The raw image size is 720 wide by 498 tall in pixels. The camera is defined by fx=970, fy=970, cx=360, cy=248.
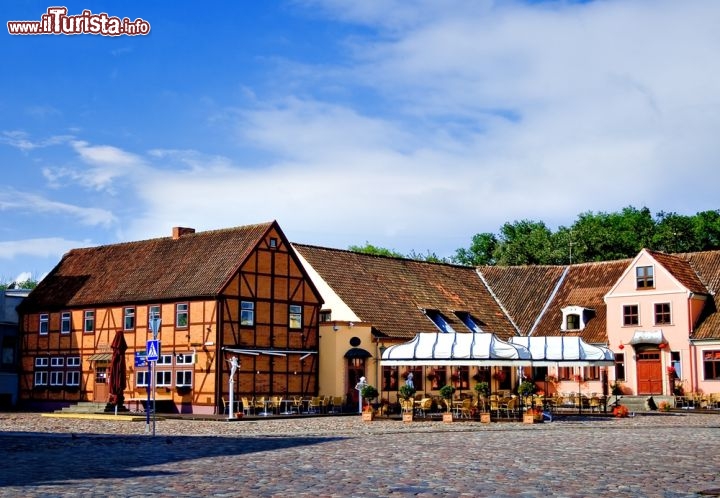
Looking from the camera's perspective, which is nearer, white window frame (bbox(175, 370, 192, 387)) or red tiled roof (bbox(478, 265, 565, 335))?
white window frame (bbox(175, 370, 192, 387))

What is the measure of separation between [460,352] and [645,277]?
1785 cm

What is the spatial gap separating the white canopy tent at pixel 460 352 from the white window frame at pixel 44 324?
20.0 meters

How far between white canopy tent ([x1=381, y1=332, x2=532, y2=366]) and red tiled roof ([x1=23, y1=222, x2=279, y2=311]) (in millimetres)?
9022

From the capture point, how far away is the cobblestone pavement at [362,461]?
14.2 m

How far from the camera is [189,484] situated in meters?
14.7

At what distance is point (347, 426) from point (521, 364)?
858 cm

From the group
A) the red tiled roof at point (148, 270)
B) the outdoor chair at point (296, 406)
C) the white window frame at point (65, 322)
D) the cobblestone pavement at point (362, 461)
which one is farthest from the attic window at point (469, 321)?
the cobblestone pavement at point (362, 461)

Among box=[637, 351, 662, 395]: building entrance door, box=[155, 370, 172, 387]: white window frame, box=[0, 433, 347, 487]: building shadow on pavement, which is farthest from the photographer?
box=[637, 351, 662, 395]: building entrance door

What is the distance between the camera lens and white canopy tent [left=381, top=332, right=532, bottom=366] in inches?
1483


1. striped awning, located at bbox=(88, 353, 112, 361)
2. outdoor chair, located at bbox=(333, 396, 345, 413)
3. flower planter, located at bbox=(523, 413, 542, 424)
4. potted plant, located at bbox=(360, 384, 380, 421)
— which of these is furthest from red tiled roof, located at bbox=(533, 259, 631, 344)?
striped awning, located at bbox=(88, 353, 112, 361)

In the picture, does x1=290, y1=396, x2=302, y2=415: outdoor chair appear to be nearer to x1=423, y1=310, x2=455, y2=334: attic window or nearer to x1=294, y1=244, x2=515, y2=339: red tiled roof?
x1=294, y1=244, x2=515, y2=339: red tiled roof

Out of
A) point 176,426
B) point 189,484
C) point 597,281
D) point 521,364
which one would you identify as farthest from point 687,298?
point 189,484

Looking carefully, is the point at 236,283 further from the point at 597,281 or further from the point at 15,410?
the point at 597,281

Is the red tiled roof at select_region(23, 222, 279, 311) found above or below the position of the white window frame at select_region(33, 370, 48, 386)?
above
